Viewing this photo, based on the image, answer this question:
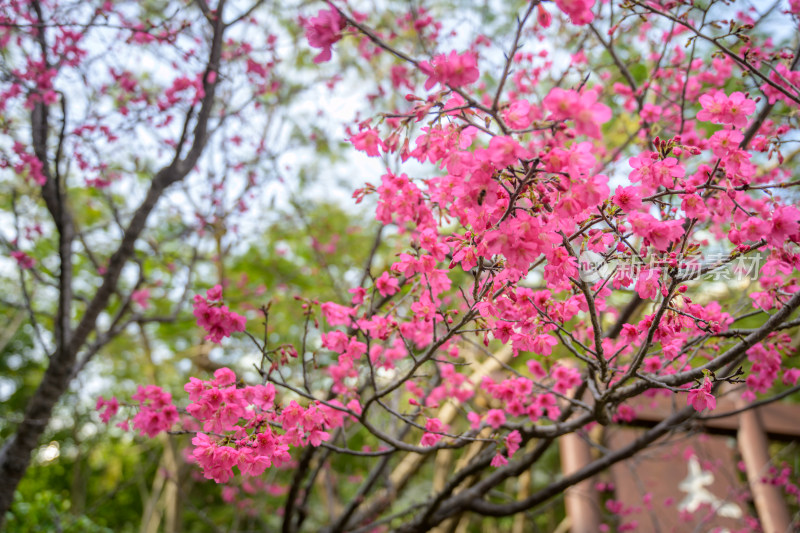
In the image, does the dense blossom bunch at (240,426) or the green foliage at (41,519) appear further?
the green foliage at (41,519)

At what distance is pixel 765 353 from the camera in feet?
7.47

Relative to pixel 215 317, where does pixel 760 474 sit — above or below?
above

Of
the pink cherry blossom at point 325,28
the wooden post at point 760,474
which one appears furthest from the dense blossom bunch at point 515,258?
the wooden post at point 760,474

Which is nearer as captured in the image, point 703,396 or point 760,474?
point 703,396

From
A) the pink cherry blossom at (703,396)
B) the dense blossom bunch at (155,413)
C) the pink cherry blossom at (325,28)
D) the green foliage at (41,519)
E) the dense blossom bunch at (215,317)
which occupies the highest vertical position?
the pink cherry blossom at (325,28)

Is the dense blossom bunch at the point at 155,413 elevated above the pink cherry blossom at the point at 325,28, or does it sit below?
below

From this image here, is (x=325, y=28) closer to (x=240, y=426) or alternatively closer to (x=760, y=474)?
(x=240, y=426)

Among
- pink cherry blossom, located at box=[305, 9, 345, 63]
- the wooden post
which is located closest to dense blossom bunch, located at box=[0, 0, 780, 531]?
pink cherry blossom, located at box=[305, 9, 345, 63]

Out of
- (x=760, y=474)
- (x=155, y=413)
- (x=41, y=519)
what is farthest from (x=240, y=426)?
(x=760, y=474)

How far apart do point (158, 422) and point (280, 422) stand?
27.6 inches

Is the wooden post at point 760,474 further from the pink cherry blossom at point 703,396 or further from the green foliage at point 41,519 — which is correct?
the green foliage at point 41,519

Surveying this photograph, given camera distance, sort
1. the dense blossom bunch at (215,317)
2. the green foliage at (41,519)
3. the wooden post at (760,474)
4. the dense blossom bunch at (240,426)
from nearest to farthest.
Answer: the dense blossom bunch at (240,426) < the dense blossom bunch at (215,317) < the wooden post at (760,474) < the green foliage at (41,519)

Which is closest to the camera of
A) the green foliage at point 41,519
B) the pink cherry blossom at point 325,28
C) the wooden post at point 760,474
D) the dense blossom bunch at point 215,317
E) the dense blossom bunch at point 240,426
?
the pink cherry blossom at point 325,28

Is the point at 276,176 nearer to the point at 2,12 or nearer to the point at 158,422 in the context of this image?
the point at 2,12
